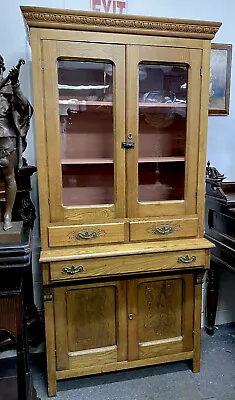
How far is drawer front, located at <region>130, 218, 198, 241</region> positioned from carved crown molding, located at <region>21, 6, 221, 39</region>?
37.4 inches

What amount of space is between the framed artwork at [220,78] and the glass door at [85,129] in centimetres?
83

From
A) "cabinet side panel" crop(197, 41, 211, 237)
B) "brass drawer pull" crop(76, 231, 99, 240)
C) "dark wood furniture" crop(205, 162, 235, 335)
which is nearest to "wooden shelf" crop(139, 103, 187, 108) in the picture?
"cabinet side panel" crop(197, 41, 211, 237)

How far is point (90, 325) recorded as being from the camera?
1887mm

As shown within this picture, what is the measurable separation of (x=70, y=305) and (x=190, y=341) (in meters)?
0.75

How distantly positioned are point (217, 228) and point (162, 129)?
0.78 meters

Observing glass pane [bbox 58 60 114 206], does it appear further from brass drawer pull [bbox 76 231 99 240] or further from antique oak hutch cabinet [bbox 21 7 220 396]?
brass drawer pull [bbox 76 231 99 240]

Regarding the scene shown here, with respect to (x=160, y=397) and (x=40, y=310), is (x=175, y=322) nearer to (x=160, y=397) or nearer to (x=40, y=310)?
(x=160, y=397)

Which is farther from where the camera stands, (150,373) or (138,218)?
(150,373)

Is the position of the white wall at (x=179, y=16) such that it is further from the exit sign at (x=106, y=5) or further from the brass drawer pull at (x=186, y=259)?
the brass drawer pull at (x=186, y=259)

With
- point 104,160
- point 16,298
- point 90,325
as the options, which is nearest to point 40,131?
point 104,160

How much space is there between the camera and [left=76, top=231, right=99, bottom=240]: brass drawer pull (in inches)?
68.9

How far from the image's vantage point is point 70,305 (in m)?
1.84

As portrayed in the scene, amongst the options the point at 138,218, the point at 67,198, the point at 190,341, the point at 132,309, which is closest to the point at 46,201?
the point at 67,198

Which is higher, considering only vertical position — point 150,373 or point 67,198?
point 67,198
